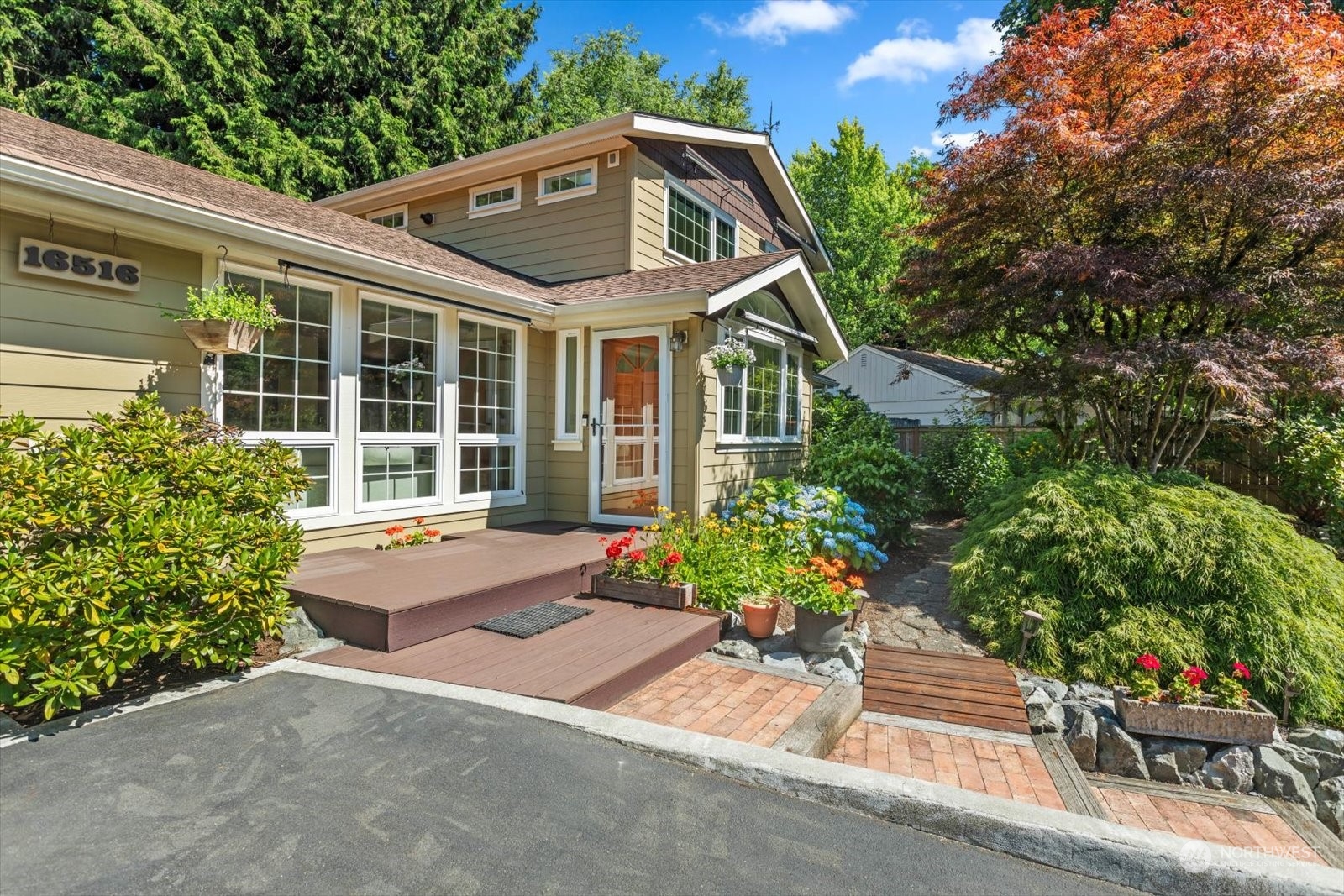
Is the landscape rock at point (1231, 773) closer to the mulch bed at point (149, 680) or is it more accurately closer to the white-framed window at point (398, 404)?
the mulch bed at point (149, 680)

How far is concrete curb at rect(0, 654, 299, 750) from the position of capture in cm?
254

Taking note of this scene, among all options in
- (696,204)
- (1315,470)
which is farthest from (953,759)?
(696,204)

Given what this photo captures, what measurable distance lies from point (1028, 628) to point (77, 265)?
21.9 feet

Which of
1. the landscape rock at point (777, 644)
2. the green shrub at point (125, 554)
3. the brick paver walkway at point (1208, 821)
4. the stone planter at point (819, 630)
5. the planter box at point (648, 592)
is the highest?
the green shrub at point (125, 554)

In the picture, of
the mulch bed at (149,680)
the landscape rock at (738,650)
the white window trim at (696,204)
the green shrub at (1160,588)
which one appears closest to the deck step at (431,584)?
the mulch bed at (149,680)

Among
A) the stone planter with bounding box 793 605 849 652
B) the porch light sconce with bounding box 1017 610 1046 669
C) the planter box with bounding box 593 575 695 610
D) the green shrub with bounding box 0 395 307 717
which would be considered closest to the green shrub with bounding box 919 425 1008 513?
the porch light sconce with bounding box 1017 610 1046 669

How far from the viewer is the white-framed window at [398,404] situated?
562 centimetres

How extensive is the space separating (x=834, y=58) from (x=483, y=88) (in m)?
10.6

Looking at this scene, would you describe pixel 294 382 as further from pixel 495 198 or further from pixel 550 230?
pixel 495 198

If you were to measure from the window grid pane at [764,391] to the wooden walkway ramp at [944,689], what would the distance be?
4058 mm

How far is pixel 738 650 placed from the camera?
13.9ft

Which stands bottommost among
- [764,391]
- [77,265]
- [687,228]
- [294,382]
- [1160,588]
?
[1160,588]

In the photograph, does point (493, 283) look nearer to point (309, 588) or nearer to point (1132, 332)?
point (309, 588)

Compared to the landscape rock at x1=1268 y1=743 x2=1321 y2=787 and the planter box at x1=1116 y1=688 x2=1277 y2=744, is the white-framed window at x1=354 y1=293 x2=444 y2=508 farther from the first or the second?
the landscape rock at x1=1268 y1=743 x2=1321 y2=787
